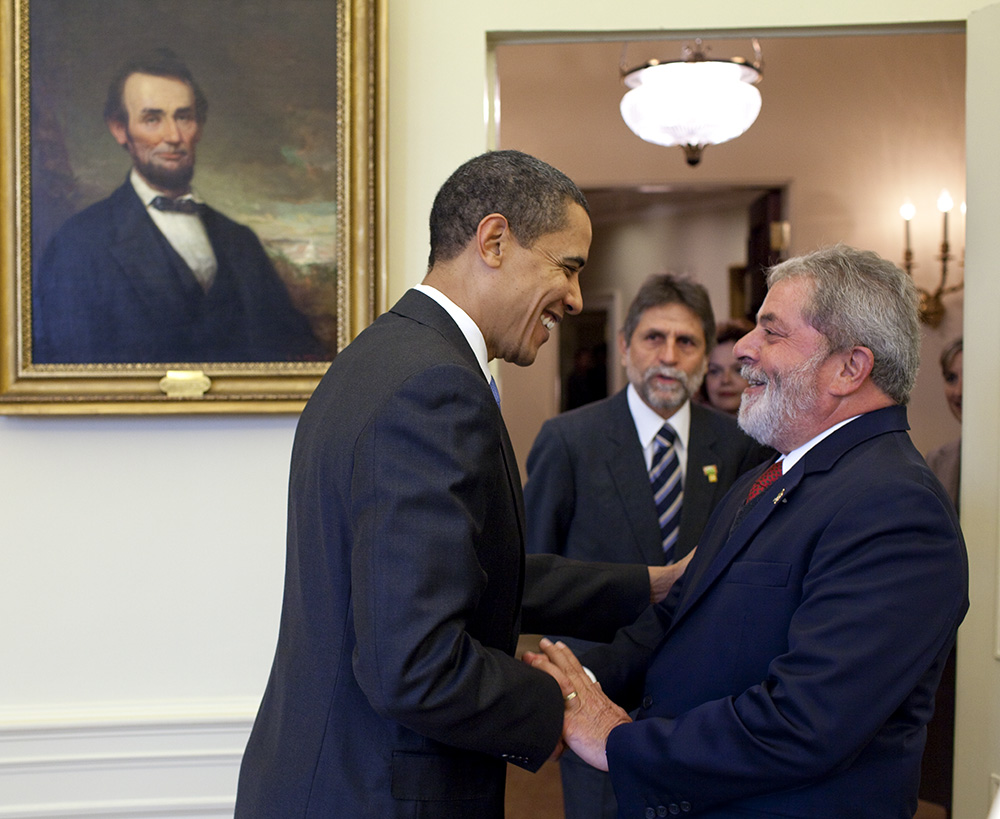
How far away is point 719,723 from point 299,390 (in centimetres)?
152

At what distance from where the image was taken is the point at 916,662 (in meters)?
1.62

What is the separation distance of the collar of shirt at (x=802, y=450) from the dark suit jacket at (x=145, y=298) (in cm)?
136

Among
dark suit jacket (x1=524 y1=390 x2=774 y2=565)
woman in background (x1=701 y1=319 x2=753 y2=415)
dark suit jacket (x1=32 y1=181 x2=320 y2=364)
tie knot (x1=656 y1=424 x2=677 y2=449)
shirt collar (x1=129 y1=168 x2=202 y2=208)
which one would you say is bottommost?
dark suit jacket (x1=524 y1=390 x2=774 y2=565)

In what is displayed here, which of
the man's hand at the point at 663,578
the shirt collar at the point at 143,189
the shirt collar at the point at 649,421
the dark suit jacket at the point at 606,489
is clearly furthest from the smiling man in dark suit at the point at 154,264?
the man's hand at the point at 663,578

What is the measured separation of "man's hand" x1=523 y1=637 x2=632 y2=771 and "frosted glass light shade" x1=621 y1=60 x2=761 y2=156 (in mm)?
3700

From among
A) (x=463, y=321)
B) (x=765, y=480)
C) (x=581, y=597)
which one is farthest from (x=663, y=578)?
(x=463, y=321)

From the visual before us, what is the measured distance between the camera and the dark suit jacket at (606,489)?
9.37 ft

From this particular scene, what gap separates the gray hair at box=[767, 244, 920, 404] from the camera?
1.87 metres

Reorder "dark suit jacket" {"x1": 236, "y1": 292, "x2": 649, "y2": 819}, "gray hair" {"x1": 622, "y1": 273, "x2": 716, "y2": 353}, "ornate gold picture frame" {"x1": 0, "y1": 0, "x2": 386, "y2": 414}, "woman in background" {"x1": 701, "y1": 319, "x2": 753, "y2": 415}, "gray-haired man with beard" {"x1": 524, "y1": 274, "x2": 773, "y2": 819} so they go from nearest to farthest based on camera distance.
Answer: "dark suit jacket" {"x1": 236, "y1": 292, "x2": 649, "y2": 819} < "ornate gold picture frame" {"x1": 0, "y1": 0, "x2": 386, "y2": 414} < "gray-haired man with beard" {"x1": 524, "y1": 274, "x2": 773, "y2": 819} < "gray hair" {"x1": 622, "y1": 273, "x2": 716, "y2": 353} < "woman in background" {"x1": 701, "y1": 319, "x2": 753, "y2": 415}

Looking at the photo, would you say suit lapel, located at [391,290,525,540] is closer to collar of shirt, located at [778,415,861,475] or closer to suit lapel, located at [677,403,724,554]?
collar of shirt, located at [778,415,861,475]

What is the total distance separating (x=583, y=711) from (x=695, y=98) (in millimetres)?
3853

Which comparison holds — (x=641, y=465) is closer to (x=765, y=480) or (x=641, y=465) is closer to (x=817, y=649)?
(x=765, y=480)

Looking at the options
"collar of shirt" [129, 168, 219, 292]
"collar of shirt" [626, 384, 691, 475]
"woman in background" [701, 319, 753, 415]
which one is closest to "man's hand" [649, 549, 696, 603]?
"collar of shirt" [626, 384, 691, 475]

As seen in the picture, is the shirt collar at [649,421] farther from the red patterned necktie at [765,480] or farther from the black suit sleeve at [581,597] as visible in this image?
the red patterned necktie at [765,480]
